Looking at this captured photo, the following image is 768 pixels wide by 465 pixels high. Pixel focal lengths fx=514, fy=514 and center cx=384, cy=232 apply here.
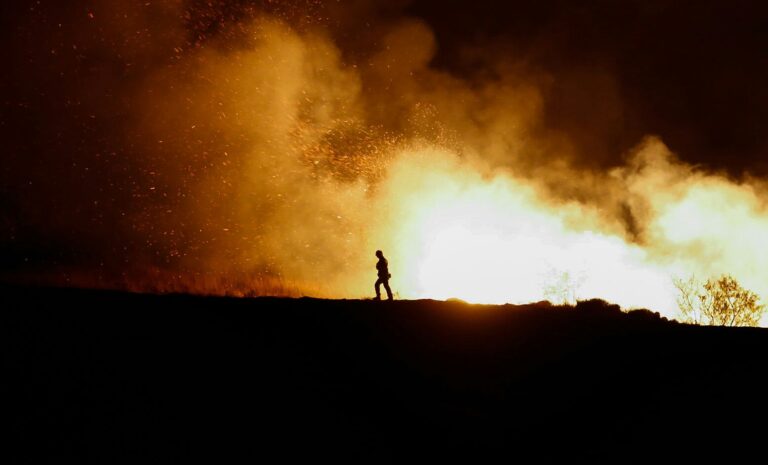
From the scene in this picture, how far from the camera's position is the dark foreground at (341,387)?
5043 millimetres

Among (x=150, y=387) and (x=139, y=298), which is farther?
(x=139, y=298)

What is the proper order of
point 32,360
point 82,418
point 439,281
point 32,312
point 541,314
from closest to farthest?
point 82,418
point 32,360
point 32,312
point 541,314
point 439,281

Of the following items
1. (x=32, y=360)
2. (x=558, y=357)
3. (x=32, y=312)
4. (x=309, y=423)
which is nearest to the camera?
(x=309, y=423)

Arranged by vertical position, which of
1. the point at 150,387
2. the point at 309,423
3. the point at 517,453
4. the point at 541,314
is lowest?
the point at 517,453

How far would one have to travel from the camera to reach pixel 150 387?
18.5 ft

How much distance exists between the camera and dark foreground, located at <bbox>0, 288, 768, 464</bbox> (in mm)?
5043

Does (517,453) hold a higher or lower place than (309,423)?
lower

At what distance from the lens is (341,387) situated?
6.18 m

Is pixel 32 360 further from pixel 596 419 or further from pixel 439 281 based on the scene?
pixel 439 281

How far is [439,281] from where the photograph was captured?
84.9ft

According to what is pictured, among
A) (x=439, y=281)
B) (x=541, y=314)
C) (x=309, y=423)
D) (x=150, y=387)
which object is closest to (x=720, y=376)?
(x=541, y=314)

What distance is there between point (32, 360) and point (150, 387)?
1.44 metres

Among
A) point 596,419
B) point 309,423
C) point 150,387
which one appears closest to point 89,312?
point 150,387

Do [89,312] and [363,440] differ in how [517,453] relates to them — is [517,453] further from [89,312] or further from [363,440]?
[89,312]
